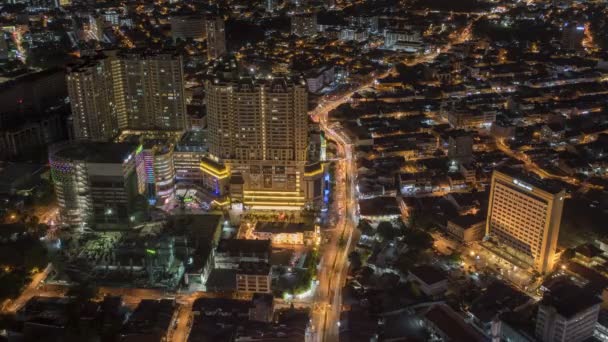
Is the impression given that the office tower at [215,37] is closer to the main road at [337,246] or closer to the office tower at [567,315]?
the main road at [337,246]

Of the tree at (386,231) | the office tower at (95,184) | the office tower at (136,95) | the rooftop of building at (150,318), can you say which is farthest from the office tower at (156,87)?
the rooftop of building at (150,318)

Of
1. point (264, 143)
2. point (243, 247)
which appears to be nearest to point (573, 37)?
point (264, 143)

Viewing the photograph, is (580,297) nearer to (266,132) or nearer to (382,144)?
(266,132)

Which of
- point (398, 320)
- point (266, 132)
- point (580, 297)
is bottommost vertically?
point (398, 320)

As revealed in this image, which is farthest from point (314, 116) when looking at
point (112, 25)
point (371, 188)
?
point (112, 25)

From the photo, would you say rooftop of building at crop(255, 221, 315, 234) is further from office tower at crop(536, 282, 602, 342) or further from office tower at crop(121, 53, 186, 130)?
office tower at crop(121, 53, 186, 130)

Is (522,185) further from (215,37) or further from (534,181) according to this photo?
(215,37)
